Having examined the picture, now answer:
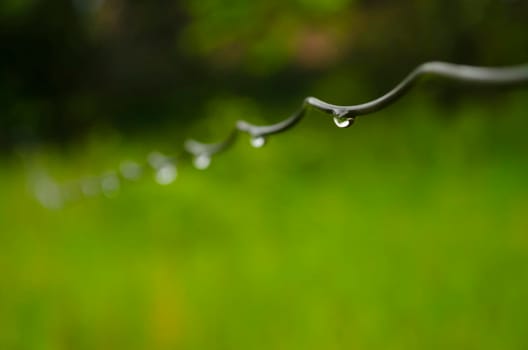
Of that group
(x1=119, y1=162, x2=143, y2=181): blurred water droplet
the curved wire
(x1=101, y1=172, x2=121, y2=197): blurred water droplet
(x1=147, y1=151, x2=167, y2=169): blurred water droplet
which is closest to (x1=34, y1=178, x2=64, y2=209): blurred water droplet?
(x1=101, y1=172, x2=121, y2=197): blurred water droplet

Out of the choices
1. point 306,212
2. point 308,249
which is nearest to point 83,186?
point 306,212

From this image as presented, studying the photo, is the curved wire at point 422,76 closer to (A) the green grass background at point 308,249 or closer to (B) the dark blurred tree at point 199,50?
(A) the green grass background at point 308,249

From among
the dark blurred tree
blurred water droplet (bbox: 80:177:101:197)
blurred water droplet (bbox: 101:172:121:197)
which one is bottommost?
blurred water droplet (bbox: 101:172:121:197)

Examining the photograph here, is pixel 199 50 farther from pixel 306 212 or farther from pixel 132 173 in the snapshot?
pixel 306 212

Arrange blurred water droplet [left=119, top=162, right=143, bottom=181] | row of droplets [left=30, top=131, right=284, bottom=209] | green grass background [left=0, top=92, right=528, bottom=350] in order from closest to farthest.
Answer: green grass background [left=0, top=92, right=528, bottom=350] < blurred water droplet [left=119, top=162, right=143, bottom=181] < row of droplets [left=30, top=131, right=284, bottom=209]

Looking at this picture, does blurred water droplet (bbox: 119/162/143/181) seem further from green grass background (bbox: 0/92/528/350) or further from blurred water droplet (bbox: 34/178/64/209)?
blurred water droplet (bbox: 34/178/64/209)

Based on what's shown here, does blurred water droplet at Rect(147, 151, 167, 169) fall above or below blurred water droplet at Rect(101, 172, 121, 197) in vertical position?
below

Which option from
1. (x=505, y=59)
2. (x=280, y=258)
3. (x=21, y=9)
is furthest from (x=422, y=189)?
(x=21, y=9)
